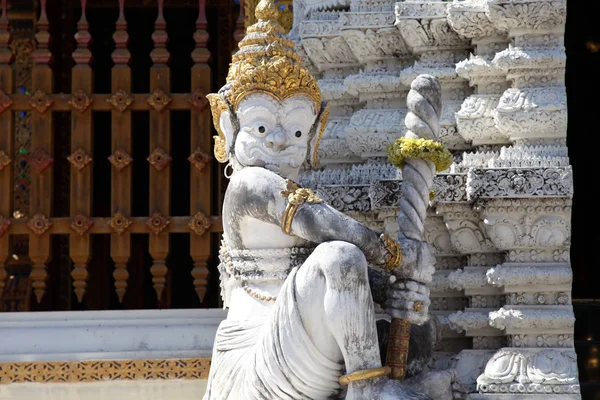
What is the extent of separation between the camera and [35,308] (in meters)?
8.81

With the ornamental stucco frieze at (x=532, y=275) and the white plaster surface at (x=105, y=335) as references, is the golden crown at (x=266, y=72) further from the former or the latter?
the white plaster surface at (x=105, y=335)

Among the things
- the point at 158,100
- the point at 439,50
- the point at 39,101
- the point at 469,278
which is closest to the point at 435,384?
the point at 469,278

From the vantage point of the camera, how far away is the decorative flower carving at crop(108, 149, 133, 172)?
7484 millimetres

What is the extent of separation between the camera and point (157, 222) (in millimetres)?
7434

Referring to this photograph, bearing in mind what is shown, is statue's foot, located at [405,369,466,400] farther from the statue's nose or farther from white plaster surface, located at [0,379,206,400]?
white plaster surface, located at [0,379,206,400]

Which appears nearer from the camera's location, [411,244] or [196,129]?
[411,244]

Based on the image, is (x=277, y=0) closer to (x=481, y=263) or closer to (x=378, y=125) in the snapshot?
(x=378, y=125)

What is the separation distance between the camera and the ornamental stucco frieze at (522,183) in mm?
6363

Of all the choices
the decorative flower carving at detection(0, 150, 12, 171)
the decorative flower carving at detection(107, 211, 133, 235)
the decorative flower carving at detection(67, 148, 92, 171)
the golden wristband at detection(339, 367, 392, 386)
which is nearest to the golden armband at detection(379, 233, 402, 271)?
the golden wristband at detection(339, 367, 392, 386)

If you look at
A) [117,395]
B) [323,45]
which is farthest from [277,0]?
[117,395]

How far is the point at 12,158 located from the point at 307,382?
3.05m

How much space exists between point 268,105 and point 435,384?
5.02 feet

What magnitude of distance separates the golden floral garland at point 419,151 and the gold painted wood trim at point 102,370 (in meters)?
2.17

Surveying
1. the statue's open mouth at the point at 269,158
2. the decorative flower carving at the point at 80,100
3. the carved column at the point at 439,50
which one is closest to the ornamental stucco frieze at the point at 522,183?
the carved column at the point at 439,50
